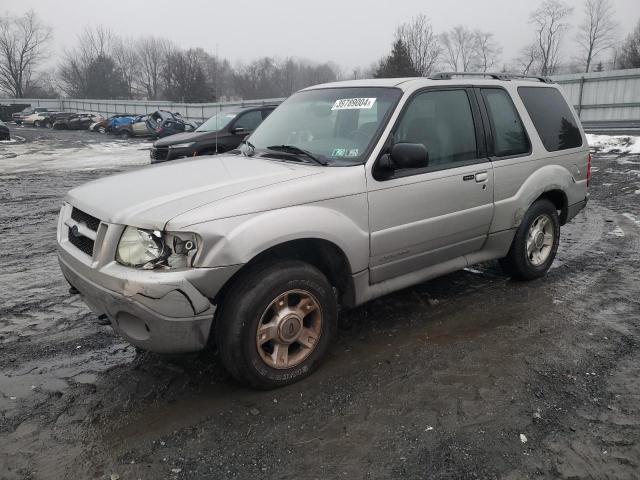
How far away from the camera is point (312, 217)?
3.32 m

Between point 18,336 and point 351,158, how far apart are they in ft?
9.96

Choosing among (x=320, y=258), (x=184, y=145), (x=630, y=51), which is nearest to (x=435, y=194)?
(x=320, y=258)

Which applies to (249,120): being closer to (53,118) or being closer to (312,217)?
(312,217)

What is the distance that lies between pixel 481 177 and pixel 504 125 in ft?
2.29

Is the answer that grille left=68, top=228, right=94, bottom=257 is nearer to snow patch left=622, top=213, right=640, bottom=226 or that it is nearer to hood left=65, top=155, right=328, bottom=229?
hood left=65, top=155, right=328, bottom=229

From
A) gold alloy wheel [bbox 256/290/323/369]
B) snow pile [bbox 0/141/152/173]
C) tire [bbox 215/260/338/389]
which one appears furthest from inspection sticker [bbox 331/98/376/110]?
snow pile [bbox 0/141/152/173]

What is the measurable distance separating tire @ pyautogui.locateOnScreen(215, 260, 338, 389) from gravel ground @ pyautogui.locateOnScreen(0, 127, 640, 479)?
0.17 meters

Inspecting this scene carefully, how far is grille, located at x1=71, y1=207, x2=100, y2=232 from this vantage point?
3.30 metres

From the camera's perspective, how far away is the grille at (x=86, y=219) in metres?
3.30

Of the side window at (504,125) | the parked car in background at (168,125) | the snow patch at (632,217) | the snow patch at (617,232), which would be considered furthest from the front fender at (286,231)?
the parked car in background at (168,125)

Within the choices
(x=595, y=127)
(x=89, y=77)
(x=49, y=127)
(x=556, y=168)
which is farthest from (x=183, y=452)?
(x=89, y=77)

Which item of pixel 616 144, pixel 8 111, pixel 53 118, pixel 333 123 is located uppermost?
pixel 8 111

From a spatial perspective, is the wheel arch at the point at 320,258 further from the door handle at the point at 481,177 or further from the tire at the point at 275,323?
the door handle at the point at 481,177

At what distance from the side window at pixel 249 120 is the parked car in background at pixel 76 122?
3101cm
